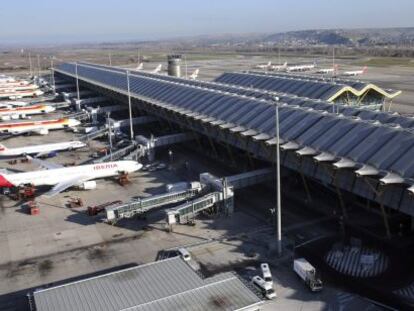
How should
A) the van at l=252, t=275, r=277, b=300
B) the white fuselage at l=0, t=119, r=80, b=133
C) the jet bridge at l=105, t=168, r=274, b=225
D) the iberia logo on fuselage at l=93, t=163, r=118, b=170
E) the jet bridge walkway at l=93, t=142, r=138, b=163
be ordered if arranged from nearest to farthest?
1. the van at l=252, t=275, r=277, b=300
2. the jet bridge at l=105, t=168, r=274, b=225
3. the iberia logo on fuselage at l=93, t=163, r=118, b=170
4. the jet bridge walkway at l=93, t=142, r=138, b=163
5. the white fuselage at l=0, t=119, r=80, b=133

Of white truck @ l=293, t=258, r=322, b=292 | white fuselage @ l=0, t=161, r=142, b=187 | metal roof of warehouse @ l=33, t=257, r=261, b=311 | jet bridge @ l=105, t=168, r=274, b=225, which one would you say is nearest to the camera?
metal roof of warehouse @ l=33, t=257, r=261, b=311

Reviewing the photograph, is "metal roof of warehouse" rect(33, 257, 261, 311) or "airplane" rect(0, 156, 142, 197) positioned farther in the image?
"airplane" rect(0, 156, 142, 197)

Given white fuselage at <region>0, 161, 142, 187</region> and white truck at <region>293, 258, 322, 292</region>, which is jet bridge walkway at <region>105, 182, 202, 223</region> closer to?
white fuselage at <region>0, 161, 142, 187</region>

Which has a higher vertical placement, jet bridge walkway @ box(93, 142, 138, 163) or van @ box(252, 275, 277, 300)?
jet bridge walkway @ box(93, 142, 138, 163)

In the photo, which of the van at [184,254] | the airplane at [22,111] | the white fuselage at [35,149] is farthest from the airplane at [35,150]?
the van at [184,254]

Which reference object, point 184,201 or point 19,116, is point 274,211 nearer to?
point 184,201

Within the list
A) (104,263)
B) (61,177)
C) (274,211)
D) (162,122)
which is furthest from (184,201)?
(162,122)

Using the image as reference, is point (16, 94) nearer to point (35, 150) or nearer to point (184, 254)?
point (35, 150)

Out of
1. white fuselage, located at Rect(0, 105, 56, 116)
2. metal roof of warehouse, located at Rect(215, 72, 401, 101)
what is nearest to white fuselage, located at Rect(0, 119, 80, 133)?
white fuselage, located at Rect(0, 105, 56, 116)
